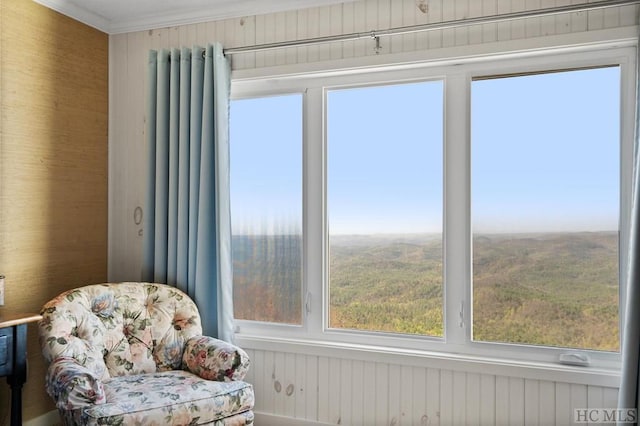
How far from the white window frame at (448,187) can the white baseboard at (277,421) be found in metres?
0.45

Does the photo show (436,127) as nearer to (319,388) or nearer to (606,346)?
(606,346)

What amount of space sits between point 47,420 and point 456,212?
104 inches

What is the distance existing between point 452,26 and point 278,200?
1.39 m

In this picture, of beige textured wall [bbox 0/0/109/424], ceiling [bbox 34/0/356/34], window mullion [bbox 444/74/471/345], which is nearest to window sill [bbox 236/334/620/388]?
window mullion [bbox 444/74/471/345]

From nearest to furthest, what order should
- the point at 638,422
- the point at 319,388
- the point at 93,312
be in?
1. the point at 638,422
2. the point at 93,312
3. the point at 319,388

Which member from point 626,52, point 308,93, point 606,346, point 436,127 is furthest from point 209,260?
point 626,52

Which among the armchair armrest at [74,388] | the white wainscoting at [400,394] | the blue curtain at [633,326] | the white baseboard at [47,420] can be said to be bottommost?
the white baseboard at [47,420]

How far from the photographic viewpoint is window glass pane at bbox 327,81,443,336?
3037 millimetres

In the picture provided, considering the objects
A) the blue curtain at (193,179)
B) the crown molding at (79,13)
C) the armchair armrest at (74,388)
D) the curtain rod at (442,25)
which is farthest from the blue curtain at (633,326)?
the crown molding at (79,13)

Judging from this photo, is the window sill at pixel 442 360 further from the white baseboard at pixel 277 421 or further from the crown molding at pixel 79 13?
the crown molding at pixel 79 13

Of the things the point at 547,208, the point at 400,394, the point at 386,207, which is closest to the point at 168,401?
the point at 400,394

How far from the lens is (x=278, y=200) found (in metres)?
3.37

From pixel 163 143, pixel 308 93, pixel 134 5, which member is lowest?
pixel 163 143

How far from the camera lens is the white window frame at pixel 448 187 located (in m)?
2.69
